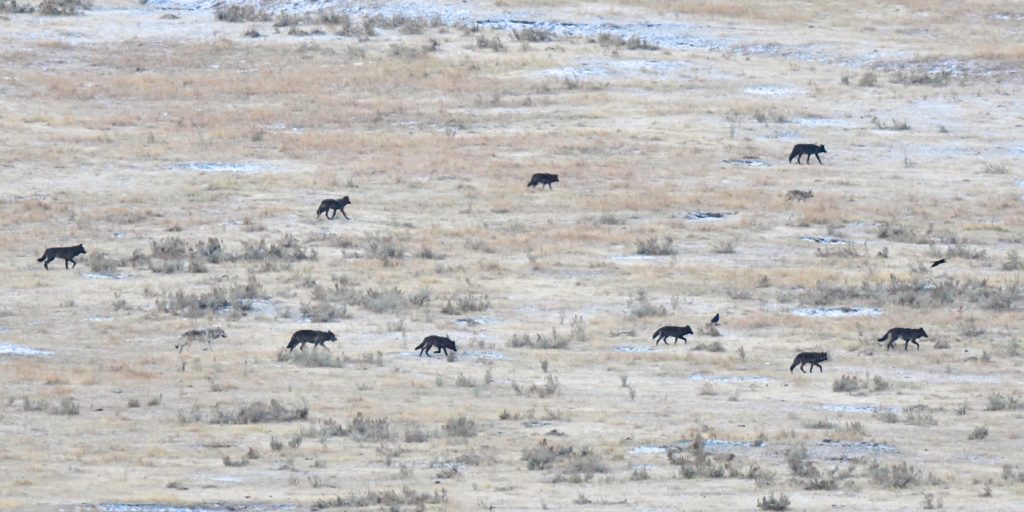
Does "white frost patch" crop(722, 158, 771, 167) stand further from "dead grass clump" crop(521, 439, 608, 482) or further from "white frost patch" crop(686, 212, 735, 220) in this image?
"dead grass clump" crop(521, 439, 608, 482)

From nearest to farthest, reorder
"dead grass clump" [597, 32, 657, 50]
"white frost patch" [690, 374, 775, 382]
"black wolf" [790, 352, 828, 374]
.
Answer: "white frost patch" [690, 374, 775, 382]
"black wolf" [790, 352, 828, 374]
"dead grass clump" [597, 32, 657, 50]

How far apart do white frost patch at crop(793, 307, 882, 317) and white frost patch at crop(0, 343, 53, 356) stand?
1167 centimetres

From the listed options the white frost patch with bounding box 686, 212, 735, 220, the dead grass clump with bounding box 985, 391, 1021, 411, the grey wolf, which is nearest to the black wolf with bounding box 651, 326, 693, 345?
the dead grass clump with bounding box 985, 391, 1021, 411

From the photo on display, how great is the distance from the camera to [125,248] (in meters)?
36.0

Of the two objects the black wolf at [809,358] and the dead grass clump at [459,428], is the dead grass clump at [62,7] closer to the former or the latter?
the black wolf at [809,358]

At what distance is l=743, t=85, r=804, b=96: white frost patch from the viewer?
2029 inches

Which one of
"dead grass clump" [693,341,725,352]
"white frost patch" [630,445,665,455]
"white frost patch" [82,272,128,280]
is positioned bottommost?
"white frost patch" [630,445,665,455]

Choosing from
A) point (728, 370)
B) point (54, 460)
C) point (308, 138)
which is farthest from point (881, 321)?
point (308, 138)

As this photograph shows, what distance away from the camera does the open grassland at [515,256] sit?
19859 mm

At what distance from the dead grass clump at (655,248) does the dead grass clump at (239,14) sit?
27475 millimetres

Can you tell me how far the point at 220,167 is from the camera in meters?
43.3

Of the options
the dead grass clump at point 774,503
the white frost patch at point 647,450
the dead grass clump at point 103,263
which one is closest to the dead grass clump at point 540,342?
the white frost patch at point 647,450

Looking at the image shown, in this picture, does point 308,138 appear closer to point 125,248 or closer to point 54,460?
point 125,248

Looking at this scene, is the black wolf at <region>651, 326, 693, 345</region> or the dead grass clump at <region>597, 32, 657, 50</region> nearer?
the black wolf at <region>651, 326, 693, 345</region>
